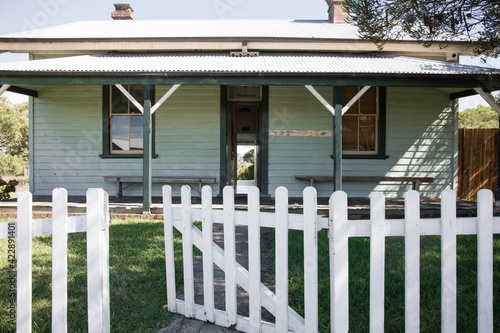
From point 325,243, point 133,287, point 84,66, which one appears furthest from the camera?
point 84,66

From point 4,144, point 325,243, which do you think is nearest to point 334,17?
point 325,243

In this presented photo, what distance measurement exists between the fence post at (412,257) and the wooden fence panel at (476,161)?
26.7ft

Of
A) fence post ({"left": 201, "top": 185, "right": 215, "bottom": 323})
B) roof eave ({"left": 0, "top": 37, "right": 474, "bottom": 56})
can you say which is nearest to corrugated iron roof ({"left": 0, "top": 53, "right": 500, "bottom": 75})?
roof eave ({"left": 0, "top": 37, "right": 474, "bottom": 56})

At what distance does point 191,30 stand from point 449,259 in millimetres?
9254

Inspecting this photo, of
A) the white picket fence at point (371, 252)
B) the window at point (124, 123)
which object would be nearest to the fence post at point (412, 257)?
the white picket fence at point (371, 252)

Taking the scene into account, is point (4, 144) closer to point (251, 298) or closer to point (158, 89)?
point (158, 89)

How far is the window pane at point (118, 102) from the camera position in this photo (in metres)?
8.48

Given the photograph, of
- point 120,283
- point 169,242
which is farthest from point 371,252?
point 120,283

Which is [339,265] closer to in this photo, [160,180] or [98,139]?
[160,180]

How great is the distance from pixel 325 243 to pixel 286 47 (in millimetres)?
5491

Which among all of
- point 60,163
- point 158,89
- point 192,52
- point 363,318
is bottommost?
point 363,318

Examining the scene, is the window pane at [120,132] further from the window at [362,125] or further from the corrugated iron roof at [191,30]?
the window at [362,125]

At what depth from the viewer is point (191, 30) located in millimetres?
9641

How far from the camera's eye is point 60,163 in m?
8.42
